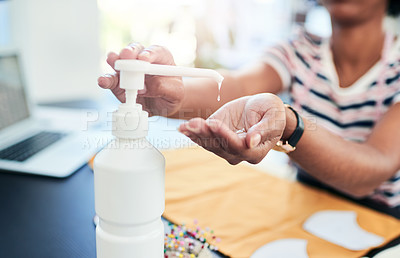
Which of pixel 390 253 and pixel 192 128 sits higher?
pixel 192 128

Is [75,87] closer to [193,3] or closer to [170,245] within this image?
[170,245]

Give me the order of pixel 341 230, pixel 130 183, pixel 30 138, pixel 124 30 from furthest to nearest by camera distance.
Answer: pixel 124 30 → pixel 30 138 → pixel 341 230 → pixel 130 183

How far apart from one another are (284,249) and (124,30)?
2.97m

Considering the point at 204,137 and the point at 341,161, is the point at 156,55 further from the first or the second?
the point at 341,161

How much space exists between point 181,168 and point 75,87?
123cm

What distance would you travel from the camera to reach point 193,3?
10.6 ft

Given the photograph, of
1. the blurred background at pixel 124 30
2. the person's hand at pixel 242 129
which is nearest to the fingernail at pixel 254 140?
the person's hand at pixel 242 129

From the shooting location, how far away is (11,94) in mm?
1050

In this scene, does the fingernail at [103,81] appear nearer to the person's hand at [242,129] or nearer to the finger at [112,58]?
the finger at [112,58]

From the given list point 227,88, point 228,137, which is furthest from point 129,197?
point 227,88

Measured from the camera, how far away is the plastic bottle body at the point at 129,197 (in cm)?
37

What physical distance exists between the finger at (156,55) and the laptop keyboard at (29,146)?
1.77ft

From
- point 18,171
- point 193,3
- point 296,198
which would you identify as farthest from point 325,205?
point 193,3

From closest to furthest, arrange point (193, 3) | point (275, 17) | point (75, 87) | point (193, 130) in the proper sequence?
point (193, 130) < point (75, 87) < point (193, 3) < point (275, 17)
